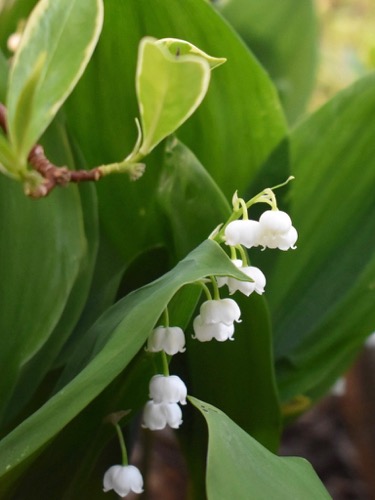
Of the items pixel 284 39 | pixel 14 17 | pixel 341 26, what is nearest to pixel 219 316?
pixel 14 17

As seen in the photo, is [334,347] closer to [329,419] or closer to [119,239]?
[119,239]

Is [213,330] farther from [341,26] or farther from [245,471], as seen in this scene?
[341,26]

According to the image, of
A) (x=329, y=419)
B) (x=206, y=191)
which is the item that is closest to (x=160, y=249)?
(x=206, y=191)

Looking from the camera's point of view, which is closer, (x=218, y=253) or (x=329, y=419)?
(x=218, y=253)

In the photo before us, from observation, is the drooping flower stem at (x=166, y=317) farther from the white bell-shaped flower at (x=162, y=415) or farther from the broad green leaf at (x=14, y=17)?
the broad green leaf at (x=14, y=17)

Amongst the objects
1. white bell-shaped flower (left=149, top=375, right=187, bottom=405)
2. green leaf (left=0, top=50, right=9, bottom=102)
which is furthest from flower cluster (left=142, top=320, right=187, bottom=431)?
green leaf (left=0, top=50, right=9, bottom=102)

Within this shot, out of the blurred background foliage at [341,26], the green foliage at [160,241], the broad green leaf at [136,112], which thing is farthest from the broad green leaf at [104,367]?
the blurred background foliage at [341,26]
